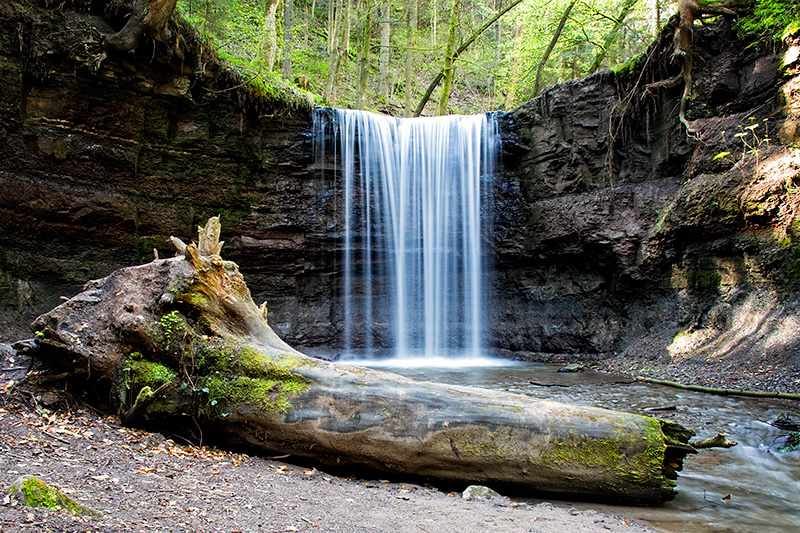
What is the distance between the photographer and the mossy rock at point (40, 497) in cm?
186

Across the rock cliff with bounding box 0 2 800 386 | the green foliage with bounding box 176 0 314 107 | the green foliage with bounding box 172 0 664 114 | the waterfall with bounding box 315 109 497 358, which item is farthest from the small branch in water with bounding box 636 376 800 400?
the green foliage with bounding box 176 0 314 107

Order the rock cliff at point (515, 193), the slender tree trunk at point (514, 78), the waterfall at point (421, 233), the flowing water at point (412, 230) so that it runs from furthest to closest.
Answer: the slender tree trunk at point (514, 78)
the waterfall at point (421, 233)
the flowing water at point (412, 230)
the rock cliff at point (515, 193)

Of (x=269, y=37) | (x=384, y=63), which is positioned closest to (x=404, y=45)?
(x=384, y=63)

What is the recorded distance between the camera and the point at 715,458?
451 centimetres

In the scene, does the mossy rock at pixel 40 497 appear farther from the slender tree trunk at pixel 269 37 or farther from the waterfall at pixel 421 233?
the slender tree trunk at pixel 269 37

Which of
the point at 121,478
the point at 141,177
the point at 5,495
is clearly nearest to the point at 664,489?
the point at 121,478

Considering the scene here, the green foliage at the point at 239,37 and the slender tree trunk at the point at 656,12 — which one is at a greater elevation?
the slender tree trunk at the point at 656,12

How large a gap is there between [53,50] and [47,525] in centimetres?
983

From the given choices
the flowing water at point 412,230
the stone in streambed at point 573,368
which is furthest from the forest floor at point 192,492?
the flowing water at point 412,230

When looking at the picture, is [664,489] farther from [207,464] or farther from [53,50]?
[53,50]

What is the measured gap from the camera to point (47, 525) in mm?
1738

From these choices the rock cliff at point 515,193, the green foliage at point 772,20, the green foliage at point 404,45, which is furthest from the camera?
the green foliage at point 404,45

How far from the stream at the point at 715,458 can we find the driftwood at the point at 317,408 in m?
0.28

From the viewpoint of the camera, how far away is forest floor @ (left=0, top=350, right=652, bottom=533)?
2.21m
